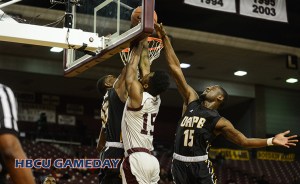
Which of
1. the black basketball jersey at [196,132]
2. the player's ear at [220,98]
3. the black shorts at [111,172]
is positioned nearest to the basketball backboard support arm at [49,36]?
the black shorts at [111,172]

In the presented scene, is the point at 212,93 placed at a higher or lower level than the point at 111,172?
higher

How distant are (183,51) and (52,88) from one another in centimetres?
745

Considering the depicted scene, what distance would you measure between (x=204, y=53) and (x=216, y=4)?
6739 millimetres

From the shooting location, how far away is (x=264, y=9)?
15766 millimetres

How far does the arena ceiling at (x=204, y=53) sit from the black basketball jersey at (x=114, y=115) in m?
12.1

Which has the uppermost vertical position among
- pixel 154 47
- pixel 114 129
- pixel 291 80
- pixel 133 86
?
pixel 291 80

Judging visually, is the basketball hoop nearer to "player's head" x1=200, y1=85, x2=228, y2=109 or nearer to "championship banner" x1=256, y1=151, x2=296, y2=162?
"player's head" x1=200, y1=85, x2=228, y2=109

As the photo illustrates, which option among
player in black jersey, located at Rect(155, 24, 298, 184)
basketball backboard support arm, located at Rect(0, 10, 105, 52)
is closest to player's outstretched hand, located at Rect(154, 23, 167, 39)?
player in black jersey, located at Rect(155, 24, 298, 184)

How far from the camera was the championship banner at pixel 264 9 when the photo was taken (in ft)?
51.4

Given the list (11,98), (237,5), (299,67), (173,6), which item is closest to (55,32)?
(11,98)

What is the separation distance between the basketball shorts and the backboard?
1.40 m

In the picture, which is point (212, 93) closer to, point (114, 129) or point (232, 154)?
point (114, 129)

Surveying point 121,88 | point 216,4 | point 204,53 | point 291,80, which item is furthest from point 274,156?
point 121,88

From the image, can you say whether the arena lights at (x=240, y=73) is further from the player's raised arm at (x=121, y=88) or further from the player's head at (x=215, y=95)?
the player's raised arm at (x=121, y=88)
